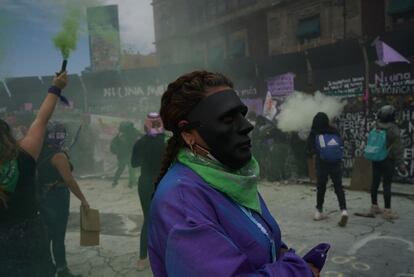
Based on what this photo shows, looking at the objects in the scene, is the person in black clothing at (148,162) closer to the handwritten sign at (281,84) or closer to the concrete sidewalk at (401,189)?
the concrete sidewalk at (401,189)

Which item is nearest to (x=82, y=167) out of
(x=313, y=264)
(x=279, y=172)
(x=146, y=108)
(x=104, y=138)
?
(x=104, y=138)

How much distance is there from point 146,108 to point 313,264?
14492 mm

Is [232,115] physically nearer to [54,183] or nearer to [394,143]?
[54,183]

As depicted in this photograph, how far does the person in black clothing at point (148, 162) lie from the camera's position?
461cm

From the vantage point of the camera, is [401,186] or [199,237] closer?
[199,237]

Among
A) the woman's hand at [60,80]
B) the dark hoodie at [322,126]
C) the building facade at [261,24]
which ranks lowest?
the dark hoodie at [322,126]

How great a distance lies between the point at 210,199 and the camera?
4.34 feet

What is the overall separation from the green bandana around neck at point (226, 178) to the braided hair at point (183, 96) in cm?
11

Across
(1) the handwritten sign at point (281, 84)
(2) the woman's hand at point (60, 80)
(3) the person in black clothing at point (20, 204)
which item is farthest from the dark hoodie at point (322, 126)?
(1) the handwritten sign at point (281, 84)

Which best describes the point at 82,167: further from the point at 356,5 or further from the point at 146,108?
the point at 356,5

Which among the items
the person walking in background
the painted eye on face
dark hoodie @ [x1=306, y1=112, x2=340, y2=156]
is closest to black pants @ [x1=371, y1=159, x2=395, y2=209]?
dark hoodie @ [x1=306, y1=112, x2=340, y2=156]

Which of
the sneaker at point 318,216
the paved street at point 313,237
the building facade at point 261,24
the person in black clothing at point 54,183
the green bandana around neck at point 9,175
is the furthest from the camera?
the building facade at point 261,24

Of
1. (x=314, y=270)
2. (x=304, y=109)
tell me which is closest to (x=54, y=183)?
(x=314, y=270)

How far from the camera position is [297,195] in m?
8.76
